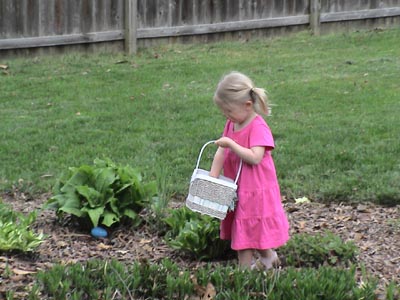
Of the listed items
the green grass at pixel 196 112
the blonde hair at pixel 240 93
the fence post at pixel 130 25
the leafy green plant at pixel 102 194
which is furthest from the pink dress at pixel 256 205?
the fence post at pixel 130 25

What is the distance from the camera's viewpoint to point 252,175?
179 inches

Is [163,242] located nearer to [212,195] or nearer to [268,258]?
[268,258]

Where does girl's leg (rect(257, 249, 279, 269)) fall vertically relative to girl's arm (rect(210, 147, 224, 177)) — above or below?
below

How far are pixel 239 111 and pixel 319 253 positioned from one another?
90cm

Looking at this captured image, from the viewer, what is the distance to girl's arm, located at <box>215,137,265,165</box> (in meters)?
4.40

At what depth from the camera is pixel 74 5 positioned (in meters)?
12.3

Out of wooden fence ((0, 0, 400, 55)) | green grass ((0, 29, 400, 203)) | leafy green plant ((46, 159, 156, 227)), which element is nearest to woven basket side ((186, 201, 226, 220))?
leafy green plant ((46, 159, 156, 227))

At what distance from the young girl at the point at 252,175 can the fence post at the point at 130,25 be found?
8.27 m

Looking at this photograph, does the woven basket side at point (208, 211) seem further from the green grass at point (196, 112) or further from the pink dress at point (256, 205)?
the green grass at point (196, 112)

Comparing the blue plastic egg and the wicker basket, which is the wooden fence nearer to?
the blue plastic egg

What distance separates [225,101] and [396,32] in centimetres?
1043

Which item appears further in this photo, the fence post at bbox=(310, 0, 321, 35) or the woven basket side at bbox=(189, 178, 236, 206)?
the fence post at bbox=(310, 0, 321, 35)

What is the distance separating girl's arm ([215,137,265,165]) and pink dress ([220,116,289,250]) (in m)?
0.06

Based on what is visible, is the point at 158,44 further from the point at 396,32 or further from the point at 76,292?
the point at 76,292
